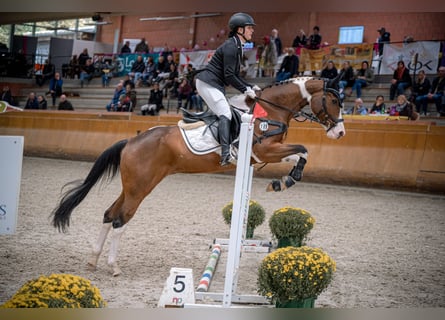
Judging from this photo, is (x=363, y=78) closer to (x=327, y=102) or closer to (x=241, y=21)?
(x=327, y=102)

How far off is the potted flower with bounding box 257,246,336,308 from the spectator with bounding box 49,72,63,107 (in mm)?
11144

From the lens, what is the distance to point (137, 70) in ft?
45.9

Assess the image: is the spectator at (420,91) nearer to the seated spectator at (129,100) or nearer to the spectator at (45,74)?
the seated spectator at (129,100)

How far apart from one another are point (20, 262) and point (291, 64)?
8.13 m

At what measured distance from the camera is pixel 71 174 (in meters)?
10.5

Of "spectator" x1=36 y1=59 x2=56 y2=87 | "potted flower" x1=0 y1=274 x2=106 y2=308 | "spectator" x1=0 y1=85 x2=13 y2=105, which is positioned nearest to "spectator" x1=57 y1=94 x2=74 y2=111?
"spectator" x1=36 y1=59 x2=56 y2=87

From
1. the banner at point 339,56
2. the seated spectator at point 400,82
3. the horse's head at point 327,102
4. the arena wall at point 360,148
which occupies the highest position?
the banner at point 339,56

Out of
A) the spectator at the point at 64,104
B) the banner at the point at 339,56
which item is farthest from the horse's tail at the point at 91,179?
the spectator at the point at 64,104

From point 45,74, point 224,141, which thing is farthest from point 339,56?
point 224,141

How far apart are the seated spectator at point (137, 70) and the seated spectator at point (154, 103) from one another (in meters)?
1.45

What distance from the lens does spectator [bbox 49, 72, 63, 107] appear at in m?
13.5

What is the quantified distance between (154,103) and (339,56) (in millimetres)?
4297

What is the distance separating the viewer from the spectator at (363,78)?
11.0m

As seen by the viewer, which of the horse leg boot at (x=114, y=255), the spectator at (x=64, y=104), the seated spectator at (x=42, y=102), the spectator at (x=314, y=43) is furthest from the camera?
the spectator at (x=64, y=104)
